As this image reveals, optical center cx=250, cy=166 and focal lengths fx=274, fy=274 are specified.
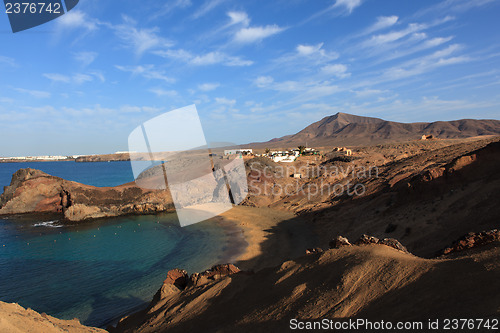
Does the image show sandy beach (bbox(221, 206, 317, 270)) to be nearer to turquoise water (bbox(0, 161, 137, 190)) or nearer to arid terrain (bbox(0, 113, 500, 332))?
arid terrain (bbox(0, 113, 500, 332))

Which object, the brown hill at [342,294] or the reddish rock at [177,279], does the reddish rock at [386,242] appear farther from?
the reddish rock at [177,279]

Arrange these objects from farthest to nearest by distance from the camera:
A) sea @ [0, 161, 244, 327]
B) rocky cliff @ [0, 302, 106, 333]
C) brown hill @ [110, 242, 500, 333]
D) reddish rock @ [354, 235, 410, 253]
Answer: sea @ [0, 161, 244, 327] → reddish rock @ [354, 235, 410, 253] → rocky cliff @ [0, 302, 106, 333] → brown hill @ [110, 242, 500, 333]

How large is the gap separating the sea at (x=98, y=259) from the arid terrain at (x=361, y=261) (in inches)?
192

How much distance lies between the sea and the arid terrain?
192 inches

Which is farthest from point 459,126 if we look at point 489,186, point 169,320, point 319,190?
point 169,320

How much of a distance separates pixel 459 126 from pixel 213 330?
226 m

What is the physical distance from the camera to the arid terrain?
5.60m

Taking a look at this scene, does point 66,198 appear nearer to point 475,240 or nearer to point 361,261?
point 361,261

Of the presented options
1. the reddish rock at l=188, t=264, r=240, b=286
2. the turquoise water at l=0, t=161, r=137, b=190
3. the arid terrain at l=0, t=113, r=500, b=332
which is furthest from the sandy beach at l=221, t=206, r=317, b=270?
the turquoise water at l=0, t=161, r=137, b=190

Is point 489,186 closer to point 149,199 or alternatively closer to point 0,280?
point 0,280

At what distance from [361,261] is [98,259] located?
24644 millimetres

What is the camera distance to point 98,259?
2466cm

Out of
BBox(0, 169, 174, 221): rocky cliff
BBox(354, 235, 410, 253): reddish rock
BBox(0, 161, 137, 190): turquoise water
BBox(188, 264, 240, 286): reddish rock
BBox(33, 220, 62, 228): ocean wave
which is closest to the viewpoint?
BBox(354, 235, 410, 253): reddish rock

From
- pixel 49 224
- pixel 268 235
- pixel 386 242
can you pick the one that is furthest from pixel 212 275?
pixel 49 224
